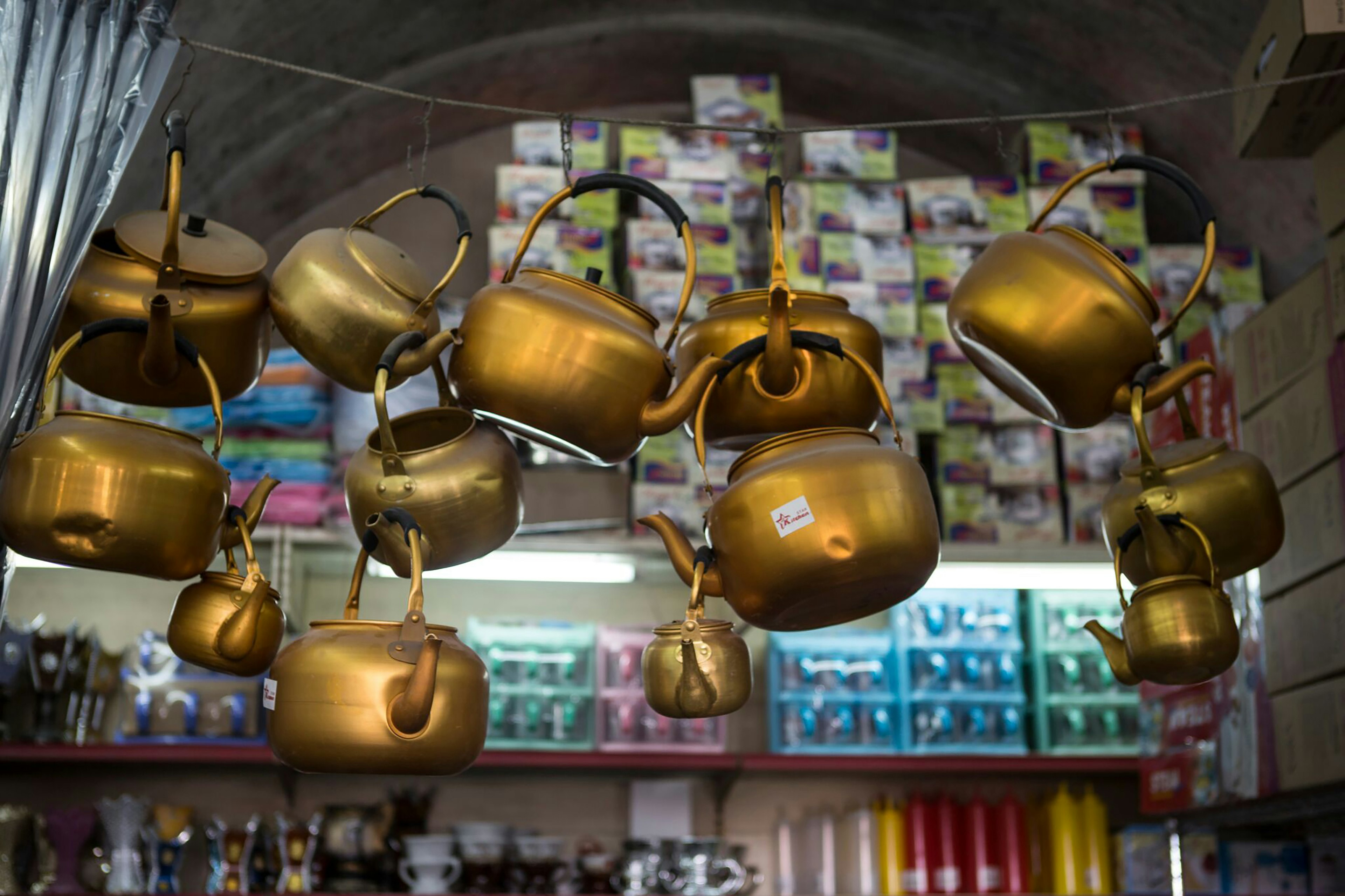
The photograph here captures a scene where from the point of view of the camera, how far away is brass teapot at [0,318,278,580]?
1345mm

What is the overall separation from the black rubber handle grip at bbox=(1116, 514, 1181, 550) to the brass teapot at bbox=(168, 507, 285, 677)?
0.94 m

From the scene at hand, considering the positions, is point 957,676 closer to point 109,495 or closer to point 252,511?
point 252,511

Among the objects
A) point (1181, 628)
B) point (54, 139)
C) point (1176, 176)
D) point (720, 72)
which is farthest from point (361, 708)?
point (720, 72)

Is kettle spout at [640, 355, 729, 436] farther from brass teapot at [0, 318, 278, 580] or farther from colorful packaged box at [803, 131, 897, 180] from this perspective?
colorful packaged box at [803, 131, 897, 180]

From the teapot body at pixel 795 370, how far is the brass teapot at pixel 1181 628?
0.36 meters

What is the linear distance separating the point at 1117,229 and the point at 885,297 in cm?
64

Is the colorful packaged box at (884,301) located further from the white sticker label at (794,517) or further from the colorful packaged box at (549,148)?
the white sticker label at (794,517)

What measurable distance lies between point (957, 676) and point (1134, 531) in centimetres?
182

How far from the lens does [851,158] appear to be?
3598mm

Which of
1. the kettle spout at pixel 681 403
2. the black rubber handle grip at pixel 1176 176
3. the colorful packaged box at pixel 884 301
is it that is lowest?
the kettle spout at pixel 681 403

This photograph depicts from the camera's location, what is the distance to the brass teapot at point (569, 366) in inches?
57.1

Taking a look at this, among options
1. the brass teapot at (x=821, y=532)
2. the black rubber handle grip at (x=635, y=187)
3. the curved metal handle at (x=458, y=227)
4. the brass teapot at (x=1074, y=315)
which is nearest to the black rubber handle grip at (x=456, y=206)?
the curved metal handle at (x=458, y=227)

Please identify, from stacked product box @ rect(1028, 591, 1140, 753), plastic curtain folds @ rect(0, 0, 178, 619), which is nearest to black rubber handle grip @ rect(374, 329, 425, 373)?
plastic curtain folds @ rect(0, 0, 178, 619)

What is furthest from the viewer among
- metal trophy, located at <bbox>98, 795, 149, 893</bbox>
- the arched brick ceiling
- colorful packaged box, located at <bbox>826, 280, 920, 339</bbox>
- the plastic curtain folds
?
colorful packaged box, located at <bbox>826, 280, 920, 339</bbox>
